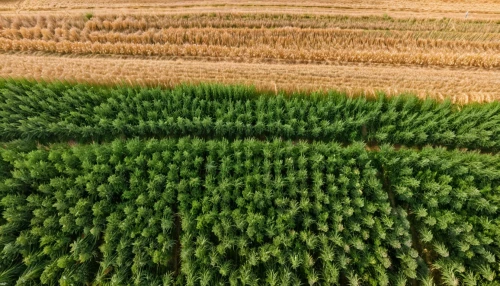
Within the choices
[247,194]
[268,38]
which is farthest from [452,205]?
[268,38]

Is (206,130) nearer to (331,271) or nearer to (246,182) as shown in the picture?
(246,182)

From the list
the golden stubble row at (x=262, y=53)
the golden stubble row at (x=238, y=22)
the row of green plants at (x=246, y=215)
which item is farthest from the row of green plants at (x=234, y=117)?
the golden stubble row at (x=238, y=22)

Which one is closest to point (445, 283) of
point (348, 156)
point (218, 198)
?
point (348, 156)

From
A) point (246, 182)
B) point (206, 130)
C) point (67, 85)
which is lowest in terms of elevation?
point (246, 182)

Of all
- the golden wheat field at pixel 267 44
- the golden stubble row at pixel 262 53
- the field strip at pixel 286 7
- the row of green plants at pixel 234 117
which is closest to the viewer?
the row of green plants at pixel 234 117

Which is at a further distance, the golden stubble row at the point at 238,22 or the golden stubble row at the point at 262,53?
the golden stubble row at the point at 238,22

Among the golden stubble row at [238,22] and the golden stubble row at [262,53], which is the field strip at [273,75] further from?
the golden stubble row at [238,22]
